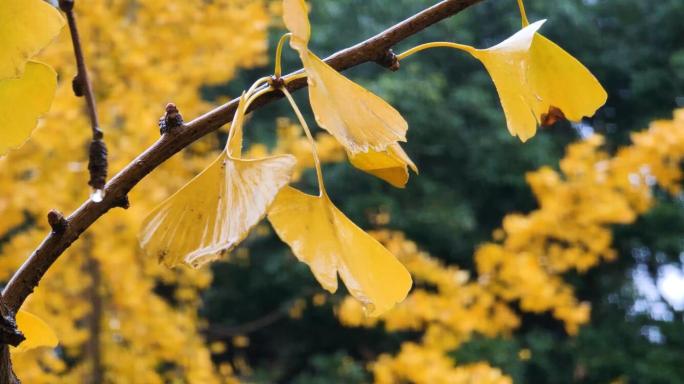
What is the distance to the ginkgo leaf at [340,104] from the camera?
6.2 inches

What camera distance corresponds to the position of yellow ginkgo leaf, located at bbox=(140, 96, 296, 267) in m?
0.15

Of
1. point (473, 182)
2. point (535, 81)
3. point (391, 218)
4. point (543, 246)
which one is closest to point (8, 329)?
point (535, 81)

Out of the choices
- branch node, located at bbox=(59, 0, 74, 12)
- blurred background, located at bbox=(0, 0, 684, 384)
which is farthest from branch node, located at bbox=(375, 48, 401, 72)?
blurred background, located at bbox=(0, 0, 684, 384)

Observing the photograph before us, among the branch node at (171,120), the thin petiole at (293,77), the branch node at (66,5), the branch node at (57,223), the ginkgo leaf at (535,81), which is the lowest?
the ginkgo leaf at (535,81)

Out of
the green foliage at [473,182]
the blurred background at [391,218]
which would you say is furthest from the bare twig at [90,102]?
the green foliage at [473,182]

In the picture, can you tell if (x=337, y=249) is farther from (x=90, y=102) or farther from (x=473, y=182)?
(x=473, y=182)

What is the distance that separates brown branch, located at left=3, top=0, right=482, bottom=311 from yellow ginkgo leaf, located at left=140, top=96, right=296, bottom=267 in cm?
2

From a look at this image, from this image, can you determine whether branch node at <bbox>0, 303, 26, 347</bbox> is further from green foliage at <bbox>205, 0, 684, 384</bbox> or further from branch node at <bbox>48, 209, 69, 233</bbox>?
green foliage at <bbox>205, 0, 684, 384</bbox>

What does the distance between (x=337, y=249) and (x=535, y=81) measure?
75mm

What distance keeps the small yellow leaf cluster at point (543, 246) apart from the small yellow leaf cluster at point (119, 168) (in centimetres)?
42

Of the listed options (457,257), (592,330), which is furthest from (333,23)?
(592,330)

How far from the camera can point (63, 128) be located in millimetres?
1338

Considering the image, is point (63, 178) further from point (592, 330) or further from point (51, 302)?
point (592, 330)

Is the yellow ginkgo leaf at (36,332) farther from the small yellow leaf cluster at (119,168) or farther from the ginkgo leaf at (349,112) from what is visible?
the small yellow leaf cluster at (119,168)
